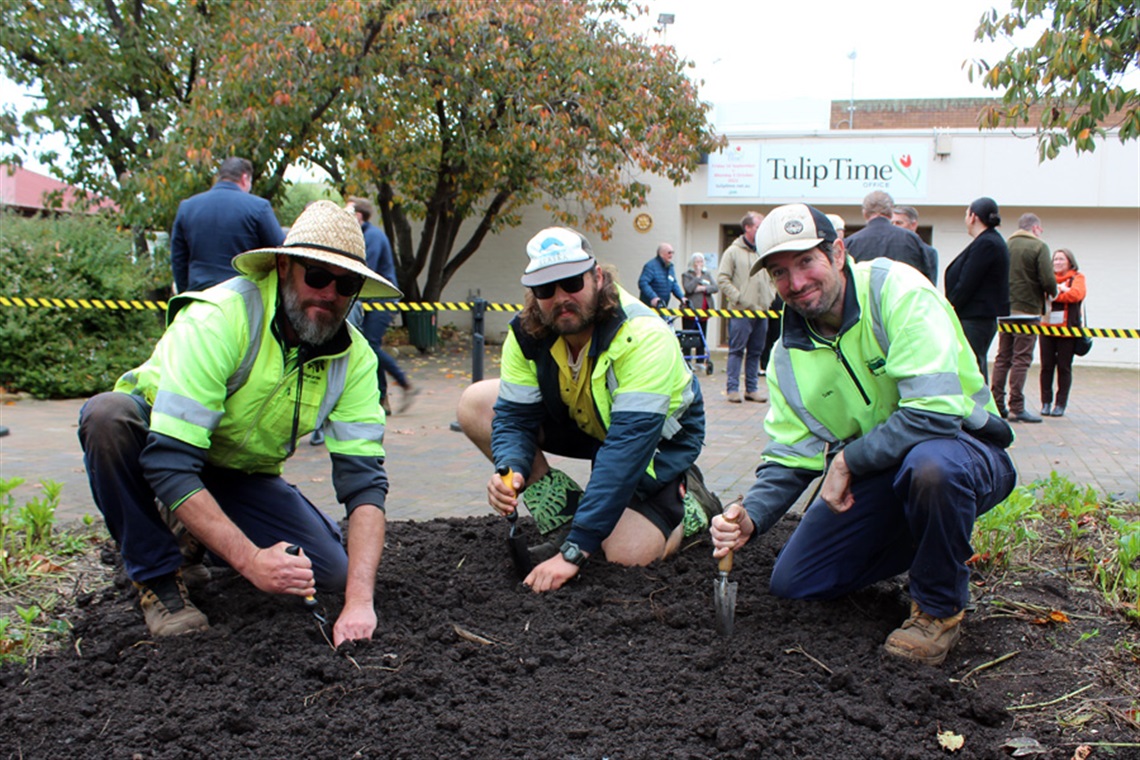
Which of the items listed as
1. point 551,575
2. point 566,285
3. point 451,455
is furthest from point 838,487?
point 451,455

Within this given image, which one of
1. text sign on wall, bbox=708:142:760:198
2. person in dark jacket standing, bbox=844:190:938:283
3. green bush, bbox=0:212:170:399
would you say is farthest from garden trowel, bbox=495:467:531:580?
text sign on wall, bbox=708:142:760:198

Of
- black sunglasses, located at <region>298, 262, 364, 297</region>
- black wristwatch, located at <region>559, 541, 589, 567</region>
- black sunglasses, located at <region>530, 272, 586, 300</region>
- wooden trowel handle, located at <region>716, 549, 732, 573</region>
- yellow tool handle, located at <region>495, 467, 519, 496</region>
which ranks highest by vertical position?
black sunglasses, located at <region>298, 262, 364, 297</region>

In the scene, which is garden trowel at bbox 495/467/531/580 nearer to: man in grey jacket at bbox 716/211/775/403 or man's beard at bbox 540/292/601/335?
man's beard at bbox 540/292/601/335

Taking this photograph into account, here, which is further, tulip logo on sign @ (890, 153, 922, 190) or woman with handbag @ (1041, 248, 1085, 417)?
tulip logo on sign @ (890, 153, 922, 190)

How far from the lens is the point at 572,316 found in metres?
3.82

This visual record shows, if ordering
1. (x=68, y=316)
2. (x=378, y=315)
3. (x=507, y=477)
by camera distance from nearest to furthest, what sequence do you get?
(x=507, y=477) → (x=378, y=315) → (x=68, y=316)

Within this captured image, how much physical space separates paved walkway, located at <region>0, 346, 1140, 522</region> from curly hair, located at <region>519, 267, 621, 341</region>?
5.54ft

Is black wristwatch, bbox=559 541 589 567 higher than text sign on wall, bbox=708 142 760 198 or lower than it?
lower

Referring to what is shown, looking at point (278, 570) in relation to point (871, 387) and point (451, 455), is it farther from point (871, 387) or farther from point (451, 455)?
point (451, 455)

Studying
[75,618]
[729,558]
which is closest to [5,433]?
[75,618]

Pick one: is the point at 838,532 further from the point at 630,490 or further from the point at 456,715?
the point at 456,715

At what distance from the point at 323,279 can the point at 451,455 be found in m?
3.99

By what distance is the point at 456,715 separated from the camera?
277cm

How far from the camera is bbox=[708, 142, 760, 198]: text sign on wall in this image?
58.2 feet
